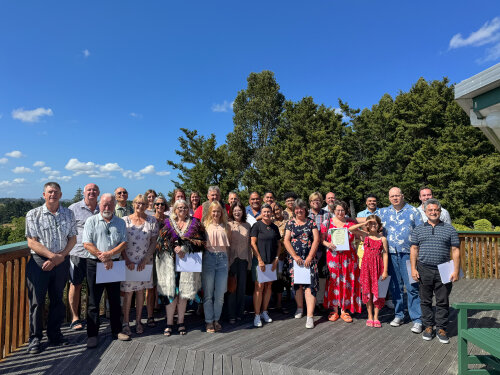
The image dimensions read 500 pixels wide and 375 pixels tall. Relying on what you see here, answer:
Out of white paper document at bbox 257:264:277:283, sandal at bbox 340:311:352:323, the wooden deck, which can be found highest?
white paper document at bbox 257:264:277:283

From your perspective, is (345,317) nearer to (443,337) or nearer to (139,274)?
(443,337)

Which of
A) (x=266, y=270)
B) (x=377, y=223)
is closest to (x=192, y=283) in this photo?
(x=266, y=270)

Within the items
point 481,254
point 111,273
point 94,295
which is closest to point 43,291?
point 94,295

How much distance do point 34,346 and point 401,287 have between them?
14.4 feet

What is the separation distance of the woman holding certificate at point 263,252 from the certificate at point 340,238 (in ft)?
2.50

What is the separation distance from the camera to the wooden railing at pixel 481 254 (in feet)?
23.0

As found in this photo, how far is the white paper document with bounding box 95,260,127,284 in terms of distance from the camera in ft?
11.1

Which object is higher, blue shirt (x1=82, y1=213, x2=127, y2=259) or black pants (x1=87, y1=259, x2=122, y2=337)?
blue shirt (x1=82, y1=213, x2=127, y2=259)

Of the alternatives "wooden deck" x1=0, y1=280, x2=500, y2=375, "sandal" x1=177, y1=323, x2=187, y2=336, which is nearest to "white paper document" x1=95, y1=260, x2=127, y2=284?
"wooden deck" x1=0, y1=280, x2=500, y2=375

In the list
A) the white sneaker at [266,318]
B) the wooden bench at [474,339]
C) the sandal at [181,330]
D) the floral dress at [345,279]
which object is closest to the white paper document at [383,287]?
the floral dress at [345,279]

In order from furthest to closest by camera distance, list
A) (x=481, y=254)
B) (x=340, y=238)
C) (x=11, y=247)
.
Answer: (x=481, y=254) < (x=340, y=238) < (x=11, y=247)

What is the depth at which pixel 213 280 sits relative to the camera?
12.8 ft

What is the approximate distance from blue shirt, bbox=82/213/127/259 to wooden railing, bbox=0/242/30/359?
2.27ft

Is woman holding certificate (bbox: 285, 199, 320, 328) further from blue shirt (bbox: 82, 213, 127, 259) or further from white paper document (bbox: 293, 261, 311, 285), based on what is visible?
blue shirt (bbox: 82, 213, 127, 259)
